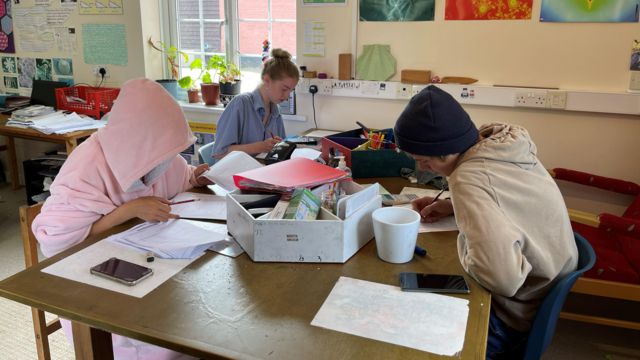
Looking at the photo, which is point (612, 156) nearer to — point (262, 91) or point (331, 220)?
point (262, 91)

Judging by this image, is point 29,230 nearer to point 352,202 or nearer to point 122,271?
point 122,271

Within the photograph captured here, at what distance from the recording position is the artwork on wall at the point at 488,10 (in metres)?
2.74

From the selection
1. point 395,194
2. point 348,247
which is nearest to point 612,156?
point 395,194

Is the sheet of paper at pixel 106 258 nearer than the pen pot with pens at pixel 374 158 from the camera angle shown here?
Yes

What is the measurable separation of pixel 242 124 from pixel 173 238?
1417mm

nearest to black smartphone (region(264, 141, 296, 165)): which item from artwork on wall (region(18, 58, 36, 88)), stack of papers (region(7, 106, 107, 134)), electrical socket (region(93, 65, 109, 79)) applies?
stack of papers (region(7, 106, 107, 134))

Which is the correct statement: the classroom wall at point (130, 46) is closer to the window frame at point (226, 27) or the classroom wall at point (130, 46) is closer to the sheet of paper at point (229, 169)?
the window frame at point (226, 27)

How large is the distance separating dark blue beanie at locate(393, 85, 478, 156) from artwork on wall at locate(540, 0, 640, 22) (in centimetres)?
173

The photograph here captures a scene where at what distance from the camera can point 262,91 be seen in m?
2.78

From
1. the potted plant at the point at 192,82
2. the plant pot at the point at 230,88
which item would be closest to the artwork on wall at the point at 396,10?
the plant pot at the point at 230,88

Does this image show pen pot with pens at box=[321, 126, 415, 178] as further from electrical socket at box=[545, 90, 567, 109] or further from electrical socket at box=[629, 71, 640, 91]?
electrical socket at box=[629, 71, 640, 91]

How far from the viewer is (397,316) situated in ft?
3.45

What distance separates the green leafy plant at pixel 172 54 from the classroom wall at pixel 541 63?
1.33 metres

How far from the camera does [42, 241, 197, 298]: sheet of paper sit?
1.16 meters
